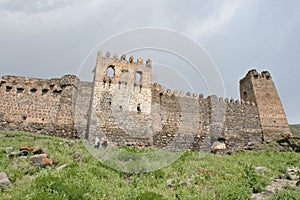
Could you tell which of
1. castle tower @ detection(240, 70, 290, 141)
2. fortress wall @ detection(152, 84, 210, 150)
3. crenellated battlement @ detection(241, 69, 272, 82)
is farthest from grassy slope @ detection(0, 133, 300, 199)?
crenellated battlement @ detection(241, 69, 272, 82)

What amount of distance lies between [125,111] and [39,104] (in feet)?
23.5

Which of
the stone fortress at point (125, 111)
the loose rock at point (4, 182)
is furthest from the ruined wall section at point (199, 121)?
the loose rock at point (4, 182)

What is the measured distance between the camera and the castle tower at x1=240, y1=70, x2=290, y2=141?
84.1 ft

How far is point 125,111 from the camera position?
698 inches

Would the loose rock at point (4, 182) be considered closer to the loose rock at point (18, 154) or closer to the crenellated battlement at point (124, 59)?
the loose rock at point (18, 154)

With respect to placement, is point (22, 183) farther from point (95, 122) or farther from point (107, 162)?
point (95, 122)

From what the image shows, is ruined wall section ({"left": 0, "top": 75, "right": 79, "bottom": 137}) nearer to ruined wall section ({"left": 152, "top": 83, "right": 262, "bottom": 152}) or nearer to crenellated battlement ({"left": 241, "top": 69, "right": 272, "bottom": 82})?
ruined wall section ({"left": 152, "top": 83, "right": 262, "bottom": 152})

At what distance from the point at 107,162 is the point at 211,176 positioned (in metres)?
3.62

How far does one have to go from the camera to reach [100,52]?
18844mm

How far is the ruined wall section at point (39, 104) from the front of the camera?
1944 cm

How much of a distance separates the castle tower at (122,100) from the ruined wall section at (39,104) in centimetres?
390

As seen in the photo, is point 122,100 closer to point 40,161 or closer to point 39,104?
point 39,104

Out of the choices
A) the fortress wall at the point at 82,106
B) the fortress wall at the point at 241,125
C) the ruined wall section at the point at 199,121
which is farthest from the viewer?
the fortress wall at the point at 241,125

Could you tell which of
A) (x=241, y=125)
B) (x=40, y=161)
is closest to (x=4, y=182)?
(x=40, y=161)
